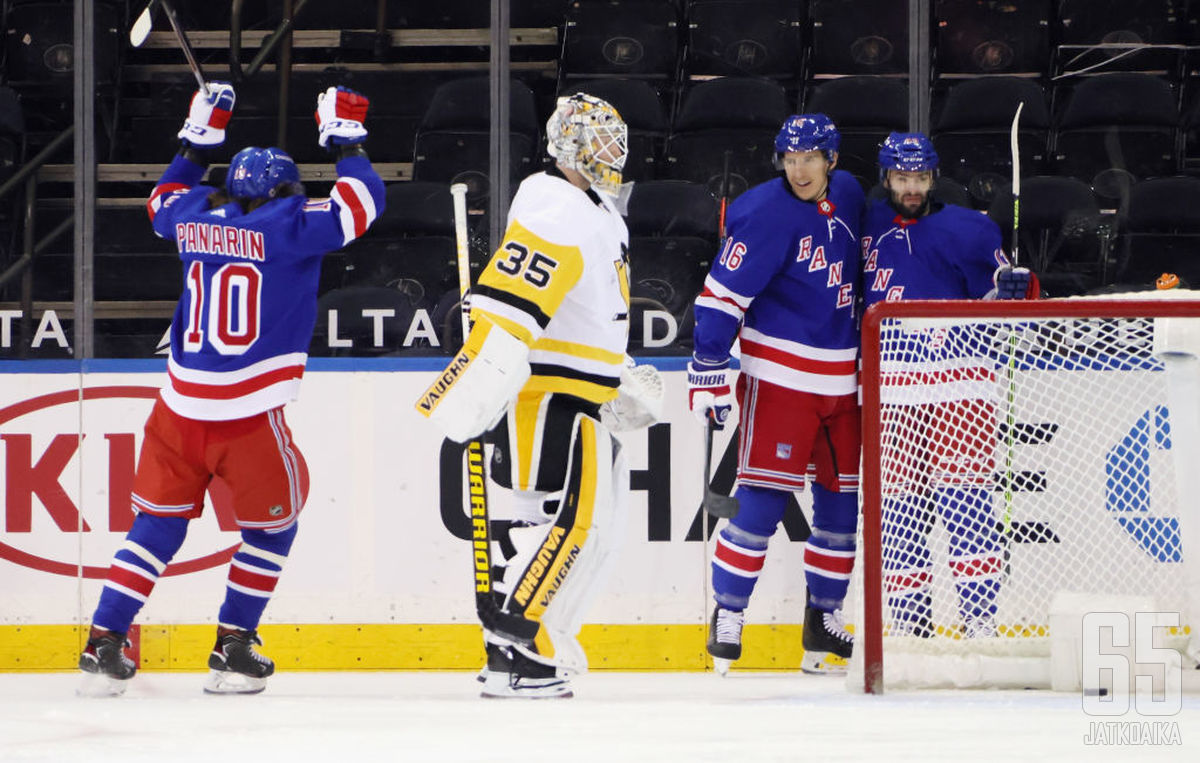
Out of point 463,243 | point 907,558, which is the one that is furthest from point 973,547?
point 463,243

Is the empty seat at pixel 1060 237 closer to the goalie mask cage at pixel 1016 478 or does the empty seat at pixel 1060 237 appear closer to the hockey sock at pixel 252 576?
the goalie mask cage at pixel 1016 478

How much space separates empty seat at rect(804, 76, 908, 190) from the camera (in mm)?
4680

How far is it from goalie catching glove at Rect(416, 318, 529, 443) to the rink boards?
1.03 meters

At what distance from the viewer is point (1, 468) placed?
4543mm

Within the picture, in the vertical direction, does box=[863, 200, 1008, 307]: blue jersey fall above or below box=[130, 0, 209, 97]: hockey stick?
below

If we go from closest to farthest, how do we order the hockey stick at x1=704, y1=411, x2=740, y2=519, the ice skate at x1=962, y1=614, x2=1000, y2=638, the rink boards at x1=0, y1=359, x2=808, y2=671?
the ice skate at x1=962, y1=614, x2=1000, y2=638 < the hockey stick at x1=704, y1=411, x2=740, y2=519 < the rink boards at x1=0, y1=359, x2=808, y2=671

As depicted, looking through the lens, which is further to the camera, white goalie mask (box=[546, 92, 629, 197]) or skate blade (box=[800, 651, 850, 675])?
skate blade (box=[800, 651, 850, 675])

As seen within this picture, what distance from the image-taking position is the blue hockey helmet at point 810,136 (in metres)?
4.18

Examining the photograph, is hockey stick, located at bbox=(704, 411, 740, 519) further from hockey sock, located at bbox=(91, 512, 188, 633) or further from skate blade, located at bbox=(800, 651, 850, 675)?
hockey sock, located at bbox=(91, 512, 188, 633)

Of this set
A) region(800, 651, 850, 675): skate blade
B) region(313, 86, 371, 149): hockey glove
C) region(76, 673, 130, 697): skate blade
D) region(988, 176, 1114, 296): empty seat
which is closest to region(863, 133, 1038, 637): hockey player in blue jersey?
region(800, 651, 850, 675): skate blade

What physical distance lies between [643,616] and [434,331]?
970 mm

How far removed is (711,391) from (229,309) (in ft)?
3.90

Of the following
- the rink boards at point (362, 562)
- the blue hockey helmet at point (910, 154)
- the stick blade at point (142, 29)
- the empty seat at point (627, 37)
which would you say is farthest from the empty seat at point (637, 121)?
the stick blade at point (142, 29)

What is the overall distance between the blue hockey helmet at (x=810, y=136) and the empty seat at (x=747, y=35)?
2.62 ft
